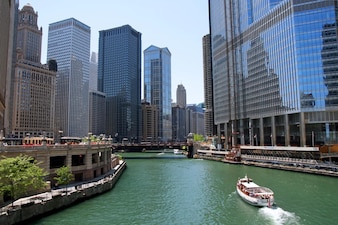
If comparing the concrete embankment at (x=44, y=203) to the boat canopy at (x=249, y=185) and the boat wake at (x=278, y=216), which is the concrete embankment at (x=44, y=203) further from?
the boat wake at (x=278, y=216)

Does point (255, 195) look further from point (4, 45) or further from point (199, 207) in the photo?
point (4, 45)

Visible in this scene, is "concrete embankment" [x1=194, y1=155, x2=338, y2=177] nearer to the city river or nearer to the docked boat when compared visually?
the city river

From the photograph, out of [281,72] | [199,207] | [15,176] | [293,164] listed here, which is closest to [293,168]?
[293,164]

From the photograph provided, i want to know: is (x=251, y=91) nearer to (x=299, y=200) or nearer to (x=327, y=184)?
(x=327, y=184)

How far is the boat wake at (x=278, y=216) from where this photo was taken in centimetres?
3950

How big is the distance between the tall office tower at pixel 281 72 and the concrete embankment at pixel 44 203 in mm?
96012

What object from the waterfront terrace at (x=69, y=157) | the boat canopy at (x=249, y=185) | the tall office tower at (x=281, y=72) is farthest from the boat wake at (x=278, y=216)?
the tall office tower at (x=281, y=72)

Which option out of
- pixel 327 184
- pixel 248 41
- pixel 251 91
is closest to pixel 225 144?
pixel 251 91

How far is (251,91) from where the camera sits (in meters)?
160

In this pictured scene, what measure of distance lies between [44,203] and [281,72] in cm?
11954

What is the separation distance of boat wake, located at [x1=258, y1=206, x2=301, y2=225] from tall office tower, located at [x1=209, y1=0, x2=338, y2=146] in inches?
3229

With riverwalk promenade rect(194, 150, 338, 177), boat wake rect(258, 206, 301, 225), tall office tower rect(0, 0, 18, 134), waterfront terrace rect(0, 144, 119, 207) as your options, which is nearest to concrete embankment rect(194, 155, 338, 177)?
riverwalk promenade rect(194, 150, 338, 177)

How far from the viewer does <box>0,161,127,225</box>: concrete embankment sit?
36.7 metres

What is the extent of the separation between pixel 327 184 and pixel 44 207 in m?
63.0
